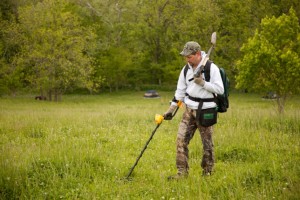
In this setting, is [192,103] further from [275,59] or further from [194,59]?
[275,59]

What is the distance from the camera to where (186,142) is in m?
7.52

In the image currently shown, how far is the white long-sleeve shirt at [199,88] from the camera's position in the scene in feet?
22.7

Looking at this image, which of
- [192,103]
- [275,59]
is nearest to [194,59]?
[192,103]

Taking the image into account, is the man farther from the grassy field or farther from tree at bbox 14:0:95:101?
tree at bbox 14:0:95:101

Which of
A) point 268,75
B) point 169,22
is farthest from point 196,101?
point 169,22

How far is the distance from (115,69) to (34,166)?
47.1 m

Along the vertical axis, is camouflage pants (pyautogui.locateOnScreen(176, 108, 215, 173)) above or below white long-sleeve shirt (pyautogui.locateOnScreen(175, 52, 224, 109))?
below

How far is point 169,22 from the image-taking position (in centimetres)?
5791

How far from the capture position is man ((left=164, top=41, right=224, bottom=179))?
714 cm

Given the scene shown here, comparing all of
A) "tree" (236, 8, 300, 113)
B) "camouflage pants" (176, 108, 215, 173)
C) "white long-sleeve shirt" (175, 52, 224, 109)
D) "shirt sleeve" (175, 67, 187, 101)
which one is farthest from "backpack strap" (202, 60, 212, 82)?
"tree" (236, 8, 300, 113)

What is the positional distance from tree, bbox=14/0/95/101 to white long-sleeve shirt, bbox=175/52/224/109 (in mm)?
32592

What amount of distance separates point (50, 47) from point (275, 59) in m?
26.0

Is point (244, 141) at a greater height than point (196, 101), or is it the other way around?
point (196, 101)

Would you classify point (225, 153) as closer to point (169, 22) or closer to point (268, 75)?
point (268, 75)
